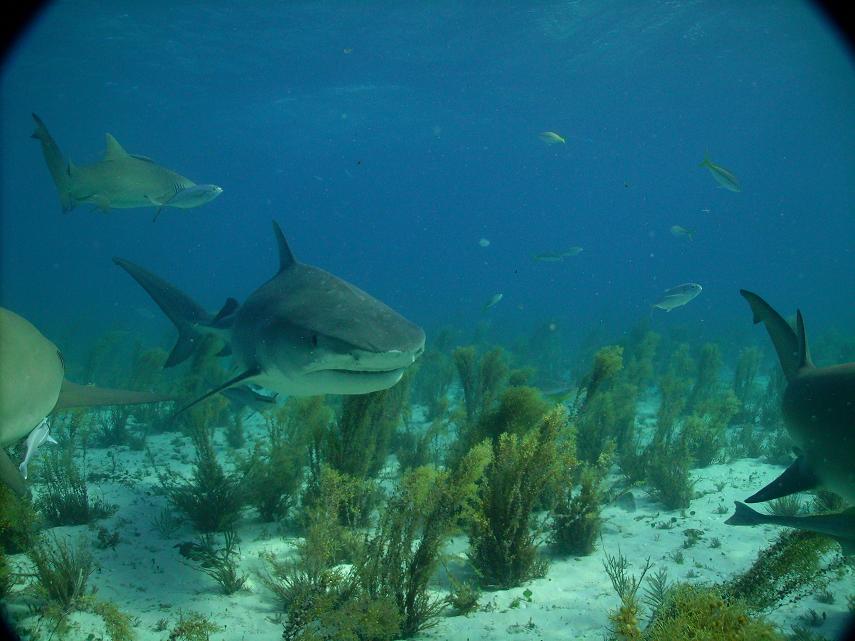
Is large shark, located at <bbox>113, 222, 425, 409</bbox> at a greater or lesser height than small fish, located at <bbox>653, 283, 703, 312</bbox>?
greater

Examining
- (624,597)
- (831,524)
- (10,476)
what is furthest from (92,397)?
(831,524)

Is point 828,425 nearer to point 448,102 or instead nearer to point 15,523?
point 15,523

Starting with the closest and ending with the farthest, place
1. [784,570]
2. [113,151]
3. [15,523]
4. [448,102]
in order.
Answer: [784,570], [15,523], [113,151], [448,102]

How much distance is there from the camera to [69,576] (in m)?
3.37

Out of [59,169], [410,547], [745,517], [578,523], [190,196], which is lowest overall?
[578,523]

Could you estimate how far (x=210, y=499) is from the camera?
4.71m

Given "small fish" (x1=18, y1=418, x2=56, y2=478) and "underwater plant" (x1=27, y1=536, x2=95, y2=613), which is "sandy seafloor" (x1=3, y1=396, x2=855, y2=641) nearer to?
"underwater plant" (x1=27, y1=536, x2=95, y2=613)

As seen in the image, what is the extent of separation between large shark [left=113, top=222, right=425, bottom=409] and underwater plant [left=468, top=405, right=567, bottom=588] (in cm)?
131

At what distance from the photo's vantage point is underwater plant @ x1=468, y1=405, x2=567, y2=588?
386 centimetres

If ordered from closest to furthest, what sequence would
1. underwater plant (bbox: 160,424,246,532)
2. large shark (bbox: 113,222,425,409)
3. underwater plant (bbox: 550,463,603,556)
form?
large shark (bbox: 113,222,425,409), underwater plant (bbox: 550,463,603,556), underwater plant (bbox: 160,424,246,532)

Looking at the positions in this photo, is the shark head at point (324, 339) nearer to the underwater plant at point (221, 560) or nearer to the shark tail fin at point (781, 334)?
the underwater plant at point (221, 560)

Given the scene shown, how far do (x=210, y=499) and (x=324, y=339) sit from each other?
262cm

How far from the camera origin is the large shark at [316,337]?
3.32 m

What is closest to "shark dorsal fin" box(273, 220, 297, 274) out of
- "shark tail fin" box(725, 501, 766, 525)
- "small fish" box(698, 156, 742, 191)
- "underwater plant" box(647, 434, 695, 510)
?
"shark tail fin" box(725, 501, 766, 525)
